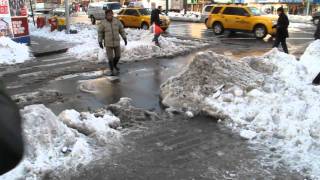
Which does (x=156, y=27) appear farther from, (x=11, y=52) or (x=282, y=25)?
(x=11, y=52)

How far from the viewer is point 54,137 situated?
20.2 ft

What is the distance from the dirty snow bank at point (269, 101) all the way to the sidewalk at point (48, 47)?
9752 millimetres

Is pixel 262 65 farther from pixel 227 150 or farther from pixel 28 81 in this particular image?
pixel 28 81

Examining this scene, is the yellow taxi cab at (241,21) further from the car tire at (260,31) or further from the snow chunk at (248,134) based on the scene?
the snow chunk at (248,134)

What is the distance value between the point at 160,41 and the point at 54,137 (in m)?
12.4

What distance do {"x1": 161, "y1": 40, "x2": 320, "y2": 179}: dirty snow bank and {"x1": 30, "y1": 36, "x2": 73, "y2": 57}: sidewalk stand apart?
9752mm

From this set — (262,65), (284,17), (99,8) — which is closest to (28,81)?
(262,65)

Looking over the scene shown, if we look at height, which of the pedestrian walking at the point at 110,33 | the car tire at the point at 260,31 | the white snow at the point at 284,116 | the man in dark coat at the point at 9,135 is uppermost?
the man in dark coat at the point at 9,135

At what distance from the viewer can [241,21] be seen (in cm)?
2422

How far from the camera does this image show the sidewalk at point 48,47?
1783 cm

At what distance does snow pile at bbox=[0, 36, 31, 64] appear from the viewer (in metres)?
15.4

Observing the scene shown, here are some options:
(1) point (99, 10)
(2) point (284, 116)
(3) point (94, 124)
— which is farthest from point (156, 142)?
(1) point (99, 10)

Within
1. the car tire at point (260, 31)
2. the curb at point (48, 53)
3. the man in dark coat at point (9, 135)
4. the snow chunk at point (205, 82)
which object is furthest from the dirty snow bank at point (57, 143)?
the car tire at point (260, 31)

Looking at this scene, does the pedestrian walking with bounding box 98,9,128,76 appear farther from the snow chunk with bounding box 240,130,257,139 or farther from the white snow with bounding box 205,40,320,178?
the snow chunk with bounding box 240,130,257,139
